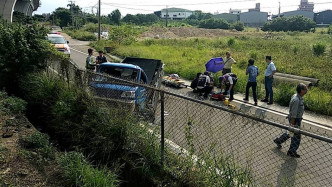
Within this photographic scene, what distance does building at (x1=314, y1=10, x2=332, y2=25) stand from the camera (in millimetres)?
127562

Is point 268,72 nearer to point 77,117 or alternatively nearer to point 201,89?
point 201,89

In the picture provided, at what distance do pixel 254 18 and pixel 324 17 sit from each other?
3217cm

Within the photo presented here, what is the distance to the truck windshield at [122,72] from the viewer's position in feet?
26.2

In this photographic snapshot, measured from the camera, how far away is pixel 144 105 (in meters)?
5.44

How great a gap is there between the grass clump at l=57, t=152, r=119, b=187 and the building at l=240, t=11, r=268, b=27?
138969mm

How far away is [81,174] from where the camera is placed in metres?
3.88

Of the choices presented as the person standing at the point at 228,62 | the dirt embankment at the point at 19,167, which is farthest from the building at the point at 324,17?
the dirt embankment at the point at 19,167

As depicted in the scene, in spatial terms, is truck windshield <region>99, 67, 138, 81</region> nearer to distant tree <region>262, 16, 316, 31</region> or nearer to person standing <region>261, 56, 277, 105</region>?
person standing <region>261, 56, 277, 105</region>

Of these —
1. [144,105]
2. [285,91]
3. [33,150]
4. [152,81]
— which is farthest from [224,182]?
[285,91]

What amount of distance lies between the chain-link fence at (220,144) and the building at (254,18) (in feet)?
448

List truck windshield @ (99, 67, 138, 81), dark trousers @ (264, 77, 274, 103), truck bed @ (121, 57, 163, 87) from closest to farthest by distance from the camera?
truck windshield @ (99, 67, 138, 81), truck bed @ (121, 57, 163, 87), dark trousers @ (264, 77, 274, 103)

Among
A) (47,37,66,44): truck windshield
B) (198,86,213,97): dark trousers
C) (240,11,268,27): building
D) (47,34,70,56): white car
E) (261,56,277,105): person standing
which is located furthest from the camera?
(240,11,268,27): building

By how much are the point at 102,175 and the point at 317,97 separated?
27.6ft

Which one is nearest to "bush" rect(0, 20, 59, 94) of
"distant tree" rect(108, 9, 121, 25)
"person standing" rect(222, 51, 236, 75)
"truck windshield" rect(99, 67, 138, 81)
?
"truck windshield" rect(99, 67, 138, 81)
